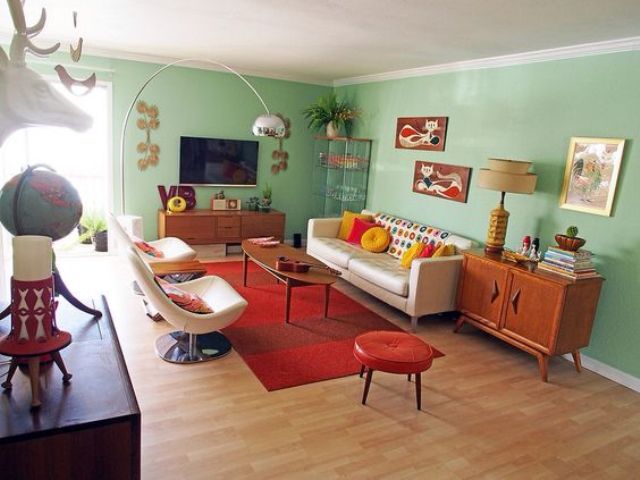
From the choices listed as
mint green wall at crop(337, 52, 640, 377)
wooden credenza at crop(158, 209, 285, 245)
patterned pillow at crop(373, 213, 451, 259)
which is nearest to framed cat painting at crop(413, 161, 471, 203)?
mint green wall at crop(337, 52, 640, 377)

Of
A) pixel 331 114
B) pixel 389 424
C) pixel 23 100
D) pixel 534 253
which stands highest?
pixel 331 114

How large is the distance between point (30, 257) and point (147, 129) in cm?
521

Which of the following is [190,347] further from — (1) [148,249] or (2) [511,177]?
(2) [511,177]

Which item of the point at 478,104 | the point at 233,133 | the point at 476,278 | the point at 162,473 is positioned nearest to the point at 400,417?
the point at 162,473

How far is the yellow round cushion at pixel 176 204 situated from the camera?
627cm

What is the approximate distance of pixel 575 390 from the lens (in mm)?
3514

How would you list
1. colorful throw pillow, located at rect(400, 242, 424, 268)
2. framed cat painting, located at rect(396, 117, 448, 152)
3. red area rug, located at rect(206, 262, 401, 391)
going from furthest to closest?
framed cat painting, located at rect(396, 117, 448, 152) → colorful throw pillow, located at rect(400, 242, 424, 268) → red area rug, located at rect(206, 262, 401, 391)

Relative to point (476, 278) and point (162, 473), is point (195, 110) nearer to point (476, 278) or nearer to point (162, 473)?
point (476, 278)

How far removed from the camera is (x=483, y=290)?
4.14 metres

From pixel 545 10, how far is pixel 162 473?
344 centimetres

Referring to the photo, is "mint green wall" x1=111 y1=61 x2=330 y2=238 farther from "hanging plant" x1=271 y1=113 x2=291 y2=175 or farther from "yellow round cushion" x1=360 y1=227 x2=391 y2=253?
"yellow round cushion" x1=360 y1=227 x2=391 y2=253

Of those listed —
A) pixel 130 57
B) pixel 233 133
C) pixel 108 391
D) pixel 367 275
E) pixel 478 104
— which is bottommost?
pixel 367 275

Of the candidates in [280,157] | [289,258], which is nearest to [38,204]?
[289,258]

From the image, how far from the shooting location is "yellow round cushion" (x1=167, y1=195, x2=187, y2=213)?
6270 mm
